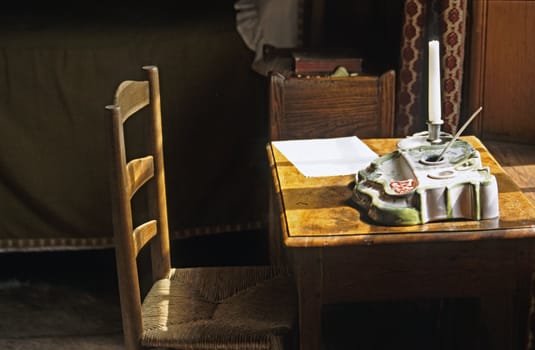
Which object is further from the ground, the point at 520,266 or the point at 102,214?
the point at 520,266

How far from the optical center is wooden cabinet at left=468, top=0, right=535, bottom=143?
2811 mm

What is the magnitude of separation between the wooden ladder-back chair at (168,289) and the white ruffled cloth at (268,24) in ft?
3.80

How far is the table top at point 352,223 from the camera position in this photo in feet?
5.91

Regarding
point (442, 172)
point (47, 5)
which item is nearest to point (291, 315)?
point (442, 172)

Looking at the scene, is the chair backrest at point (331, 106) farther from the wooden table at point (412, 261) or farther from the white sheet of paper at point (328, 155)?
the wooden table at point (412, 261)

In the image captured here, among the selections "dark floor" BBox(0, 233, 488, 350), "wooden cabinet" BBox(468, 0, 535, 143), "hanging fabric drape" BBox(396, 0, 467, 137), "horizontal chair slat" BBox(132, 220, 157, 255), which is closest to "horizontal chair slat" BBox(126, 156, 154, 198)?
"horizontal chair slat" BBox(132, 220, 157, 255)

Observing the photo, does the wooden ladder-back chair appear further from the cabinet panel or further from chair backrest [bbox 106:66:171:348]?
the cabinet panel

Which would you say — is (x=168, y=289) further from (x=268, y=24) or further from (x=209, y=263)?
(x=268, y=24)

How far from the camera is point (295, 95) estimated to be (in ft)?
9.23

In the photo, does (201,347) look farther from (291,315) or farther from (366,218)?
(366,218)

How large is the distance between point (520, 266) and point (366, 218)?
328 millimetres

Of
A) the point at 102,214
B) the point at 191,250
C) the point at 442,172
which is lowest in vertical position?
the point at 191,250

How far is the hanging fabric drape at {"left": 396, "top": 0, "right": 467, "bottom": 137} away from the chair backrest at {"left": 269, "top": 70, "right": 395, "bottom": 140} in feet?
0.47

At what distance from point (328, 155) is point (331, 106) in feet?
1.72
